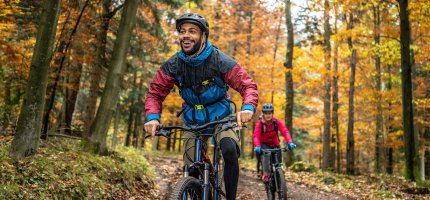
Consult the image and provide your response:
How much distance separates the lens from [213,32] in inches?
1110

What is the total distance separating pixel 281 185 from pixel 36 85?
197 inches

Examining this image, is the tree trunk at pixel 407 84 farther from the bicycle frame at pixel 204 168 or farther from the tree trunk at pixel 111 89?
the bicycle frame at pixel 204 168

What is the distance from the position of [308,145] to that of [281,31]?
20260 mm

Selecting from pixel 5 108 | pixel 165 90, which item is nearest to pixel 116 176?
pixel 165 90

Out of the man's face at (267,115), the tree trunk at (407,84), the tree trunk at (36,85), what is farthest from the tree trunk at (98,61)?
the tree trunk at (407,84)

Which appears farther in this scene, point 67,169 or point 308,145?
point 308,145

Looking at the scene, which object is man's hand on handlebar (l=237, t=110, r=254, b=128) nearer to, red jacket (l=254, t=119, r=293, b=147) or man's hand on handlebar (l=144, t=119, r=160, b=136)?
man's hand on handlebar (l=144, t=119, r=160, b=136)

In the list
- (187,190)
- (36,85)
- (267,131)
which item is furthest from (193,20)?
(267,131)

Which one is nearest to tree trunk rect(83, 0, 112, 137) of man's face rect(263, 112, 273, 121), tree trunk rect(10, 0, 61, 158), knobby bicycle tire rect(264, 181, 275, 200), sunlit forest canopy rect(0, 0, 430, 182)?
sunlit forest canopy rect(0, 0, 430, 182)

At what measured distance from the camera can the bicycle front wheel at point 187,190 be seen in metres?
3.39

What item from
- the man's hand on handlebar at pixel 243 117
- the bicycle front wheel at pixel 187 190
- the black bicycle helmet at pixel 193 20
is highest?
A: the black bicycle helmet at pixel 193 20

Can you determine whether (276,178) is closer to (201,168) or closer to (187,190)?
(201,168)

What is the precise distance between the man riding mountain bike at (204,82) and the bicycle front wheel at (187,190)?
19.0 inches

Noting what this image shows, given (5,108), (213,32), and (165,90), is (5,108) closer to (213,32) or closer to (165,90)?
(165,90)
